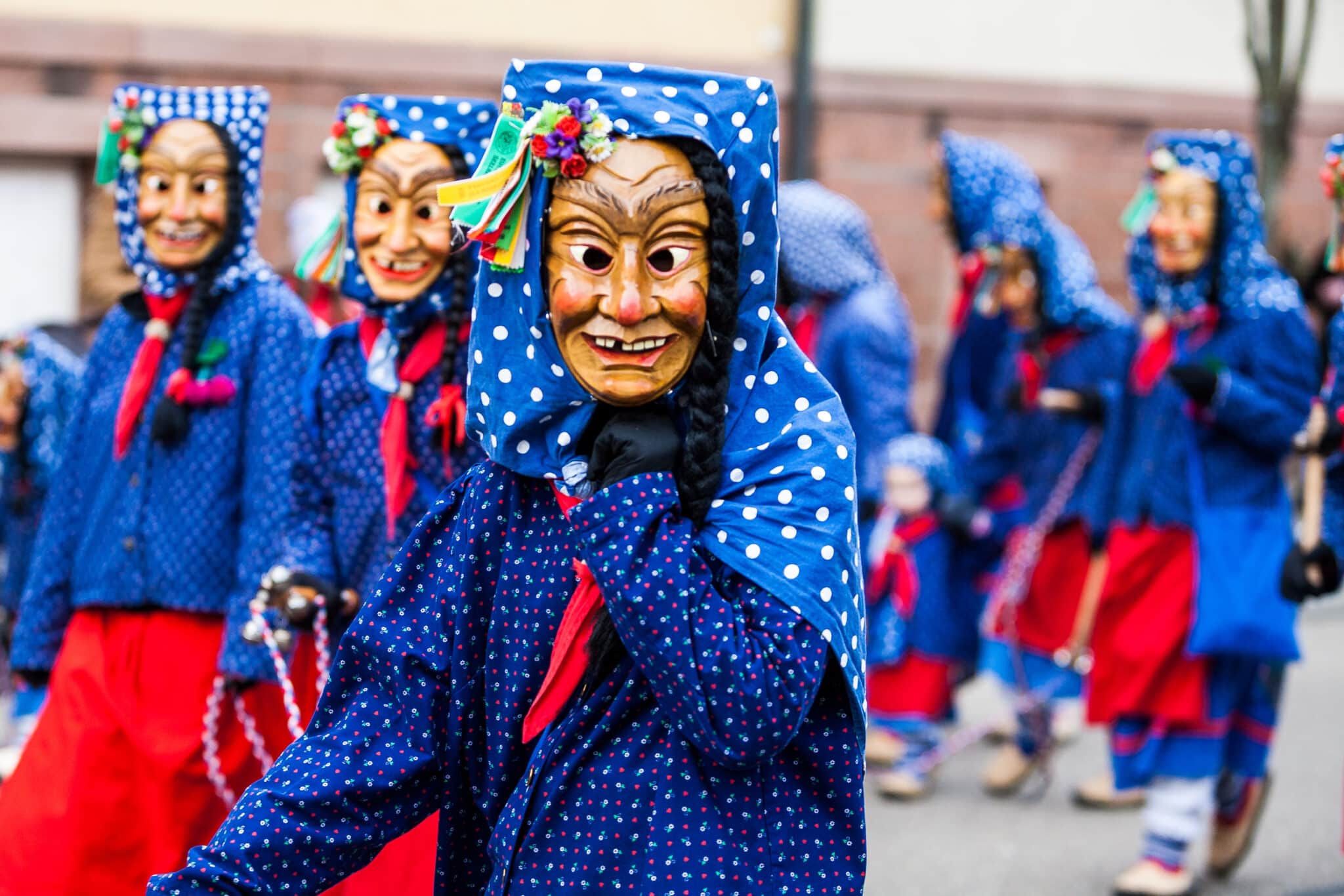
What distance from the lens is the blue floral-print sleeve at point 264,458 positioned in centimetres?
415

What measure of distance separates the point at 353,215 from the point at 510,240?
5.88 ft

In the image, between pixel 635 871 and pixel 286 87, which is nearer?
pixel 635 871

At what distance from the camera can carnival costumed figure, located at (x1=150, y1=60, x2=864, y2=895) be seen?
2412mm

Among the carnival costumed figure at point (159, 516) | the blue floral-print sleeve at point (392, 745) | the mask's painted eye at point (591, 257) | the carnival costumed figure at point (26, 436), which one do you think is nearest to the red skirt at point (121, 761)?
the carnival costumed figure at point (159, 516)

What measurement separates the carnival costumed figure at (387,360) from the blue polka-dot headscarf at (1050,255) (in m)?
3.44

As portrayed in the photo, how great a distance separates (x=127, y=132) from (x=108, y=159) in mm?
110

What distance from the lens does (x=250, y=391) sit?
438cm

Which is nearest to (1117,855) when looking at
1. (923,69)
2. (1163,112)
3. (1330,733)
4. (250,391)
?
(1330,733)

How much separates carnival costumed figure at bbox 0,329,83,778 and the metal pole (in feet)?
21.6

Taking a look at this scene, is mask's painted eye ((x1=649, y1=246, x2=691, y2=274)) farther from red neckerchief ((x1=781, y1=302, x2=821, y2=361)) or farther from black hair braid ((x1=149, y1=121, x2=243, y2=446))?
red neckerchief ((x1=781, y1=302, x2=821, y2=361))

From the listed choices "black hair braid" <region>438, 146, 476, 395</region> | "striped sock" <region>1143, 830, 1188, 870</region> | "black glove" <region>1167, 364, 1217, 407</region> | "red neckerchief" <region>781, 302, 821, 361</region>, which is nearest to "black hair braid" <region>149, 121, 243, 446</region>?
"black hair braid" <region>438, 146, 476, 395</region>

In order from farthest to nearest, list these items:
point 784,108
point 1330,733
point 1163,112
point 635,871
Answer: point 1163,112
point 784,108
point 1330,733
point 635,871

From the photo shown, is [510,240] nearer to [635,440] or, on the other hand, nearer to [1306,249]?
[635,440]

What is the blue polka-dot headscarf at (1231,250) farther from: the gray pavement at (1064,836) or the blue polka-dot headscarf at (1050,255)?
the gray pavement at (1064,836)
